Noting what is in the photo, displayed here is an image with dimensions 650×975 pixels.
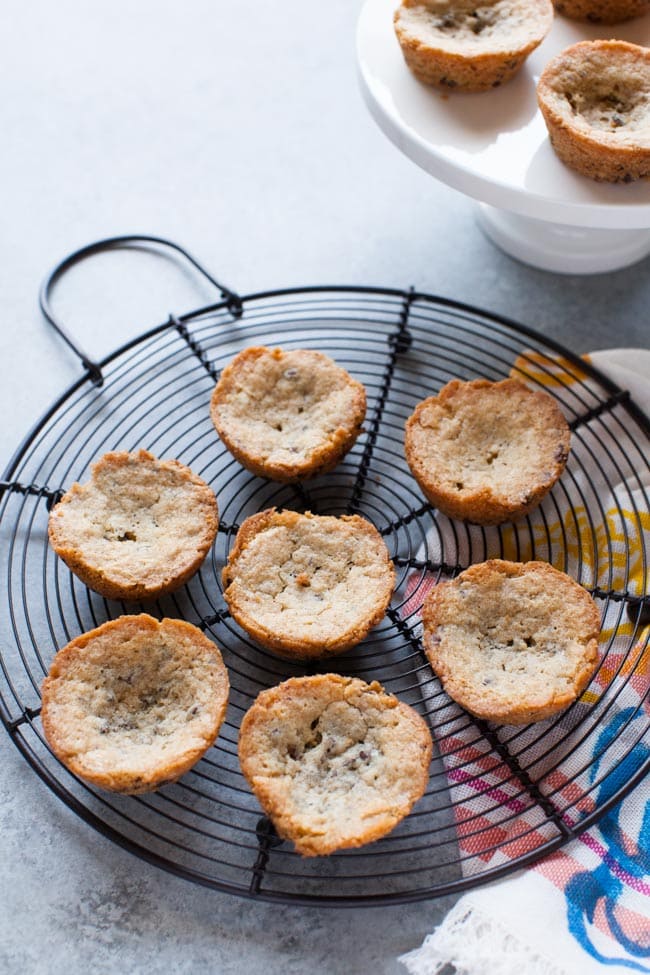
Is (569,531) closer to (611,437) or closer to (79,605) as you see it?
(611,437)

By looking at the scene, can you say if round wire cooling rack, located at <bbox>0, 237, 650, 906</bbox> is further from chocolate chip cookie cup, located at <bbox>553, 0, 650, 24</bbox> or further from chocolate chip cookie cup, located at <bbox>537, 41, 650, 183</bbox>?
chocolate chip cookie cup, located at <bbox>553, 0, 650, 24</bbox>

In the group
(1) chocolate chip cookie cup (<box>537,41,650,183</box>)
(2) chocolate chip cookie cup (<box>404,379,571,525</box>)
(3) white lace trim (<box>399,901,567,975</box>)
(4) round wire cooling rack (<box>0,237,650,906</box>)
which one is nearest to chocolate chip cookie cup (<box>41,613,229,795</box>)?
(4) round wire cooling rack (<box>0,237,650,906</box>)

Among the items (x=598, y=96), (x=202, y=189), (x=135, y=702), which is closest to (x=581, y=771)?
(x=135, y=702)

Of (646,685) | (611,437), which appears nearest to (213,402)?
(611,437)

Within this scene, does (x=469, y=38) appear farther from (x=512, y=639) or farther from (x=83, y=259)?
(x=512, y=639)

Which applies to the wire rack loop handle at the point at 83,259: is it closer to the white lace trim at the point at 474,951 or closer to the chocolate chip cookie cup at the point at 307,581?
the chocolate chip cookie cup at the point at 307,581
